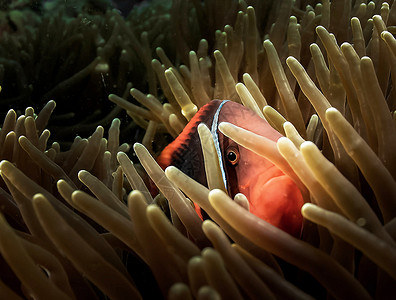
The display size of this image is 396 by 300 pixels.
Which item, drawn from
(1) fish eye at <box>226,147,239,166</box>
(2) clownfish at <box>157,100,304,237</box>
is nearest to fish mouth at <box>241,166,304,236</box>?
(2) clownfish at <box>157,100,304,237</box>

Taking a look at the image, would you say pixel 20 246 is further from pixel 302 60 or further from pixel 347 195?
pixel 302 60

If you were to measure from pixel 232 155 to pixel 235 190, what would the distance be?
0.08 metres

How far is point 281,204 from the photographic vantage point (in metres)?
0.74

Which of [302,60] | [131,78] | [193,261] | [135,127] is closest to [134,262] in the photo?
[193,261]

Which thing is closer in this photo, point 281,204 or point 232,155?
point 281,204

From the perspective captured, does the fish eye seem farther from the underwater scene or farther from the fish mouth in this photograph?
the fish mouth

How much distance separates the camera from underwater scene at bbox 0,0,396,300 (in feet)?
1.88

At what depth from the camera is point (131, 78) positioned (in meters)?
2.07

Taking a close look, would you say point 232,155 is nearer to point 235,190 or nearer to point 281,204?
point 235,190

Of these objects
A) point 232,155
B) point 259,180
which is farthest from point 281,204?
point 232,155

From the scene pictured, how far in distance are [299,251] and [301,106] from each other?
0.65 metres

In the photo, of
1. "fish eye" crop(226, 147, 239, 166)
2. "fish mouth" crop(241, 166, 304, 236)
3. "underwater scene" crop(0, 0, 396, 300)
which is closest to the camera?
"underwater scene" crop(0, 0, 396, 300)

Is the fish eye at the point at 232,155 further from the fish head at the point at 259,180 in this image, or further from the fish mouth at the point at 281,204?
the fish mouth at the point at 281,204

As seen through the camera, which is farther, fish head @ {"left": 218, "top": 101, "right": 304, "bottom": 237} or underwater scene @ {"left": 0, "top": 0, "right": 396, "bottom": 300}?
fish head @ {"left": 218, "top": 101, "right": 304, "bottom": 237}
